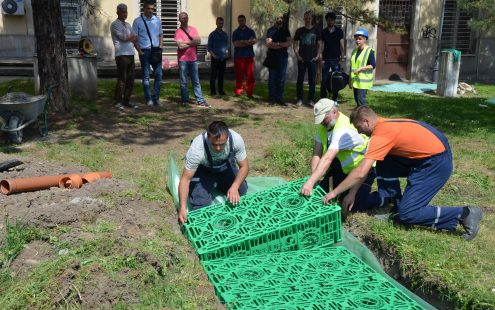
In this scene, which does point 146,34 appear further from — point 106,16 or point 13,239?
point 13,239

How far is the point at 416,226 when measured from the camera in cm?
521

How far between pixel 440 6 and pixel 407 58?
1942 mm

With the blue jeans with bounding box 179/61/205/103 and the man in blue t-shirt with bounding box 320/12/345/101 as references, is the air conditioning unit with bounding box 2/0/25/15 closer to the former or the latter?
the blue jeans with bounding box 179/61/205/103

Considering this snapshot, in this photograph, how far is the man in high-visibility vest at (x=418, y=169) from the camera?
16.3 feet

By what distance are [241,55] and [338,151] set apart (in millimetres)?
7577

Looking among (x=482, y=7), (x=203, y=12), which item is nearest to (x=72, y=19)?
(x=203, y=12)

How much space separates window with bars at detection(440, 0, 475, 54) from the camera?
18719 mm

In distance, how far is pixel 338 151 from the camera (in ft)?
17.7

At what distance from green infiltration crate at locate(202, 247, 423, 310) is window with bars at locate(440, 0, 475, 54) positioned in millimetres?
16075

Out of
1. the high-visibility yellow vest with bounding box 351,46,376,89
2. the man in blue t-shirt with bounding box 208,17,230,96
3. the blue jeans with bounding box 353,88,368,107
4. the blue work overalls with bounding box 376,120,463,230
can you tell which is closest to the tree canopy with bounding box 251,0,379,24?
the man in blue t-shirt with bounding box 208,17,230,96

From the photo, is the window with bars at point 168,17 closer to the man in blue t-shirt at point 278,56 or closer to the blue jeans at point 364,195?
the man in blue t-shirt at point 278,56

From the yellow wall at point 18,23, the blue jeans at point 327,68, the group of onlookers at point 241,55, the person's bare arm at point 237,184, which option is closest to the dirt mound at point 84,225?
the person's bare arm at point 237,184

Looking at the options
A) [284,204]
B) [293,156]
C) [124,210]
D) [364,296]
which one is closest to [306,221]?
[284,204]

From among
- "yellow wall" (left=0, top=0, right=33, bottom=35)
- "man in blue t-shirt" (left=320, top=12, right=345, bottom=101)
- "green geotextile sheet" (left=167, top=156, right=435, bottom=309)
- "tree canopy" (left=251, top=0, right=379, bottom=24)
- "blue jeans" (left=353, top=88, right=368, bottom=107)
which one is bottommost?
"green geotextile sheet" (left=167, top=156, right=435, bottom=309)
